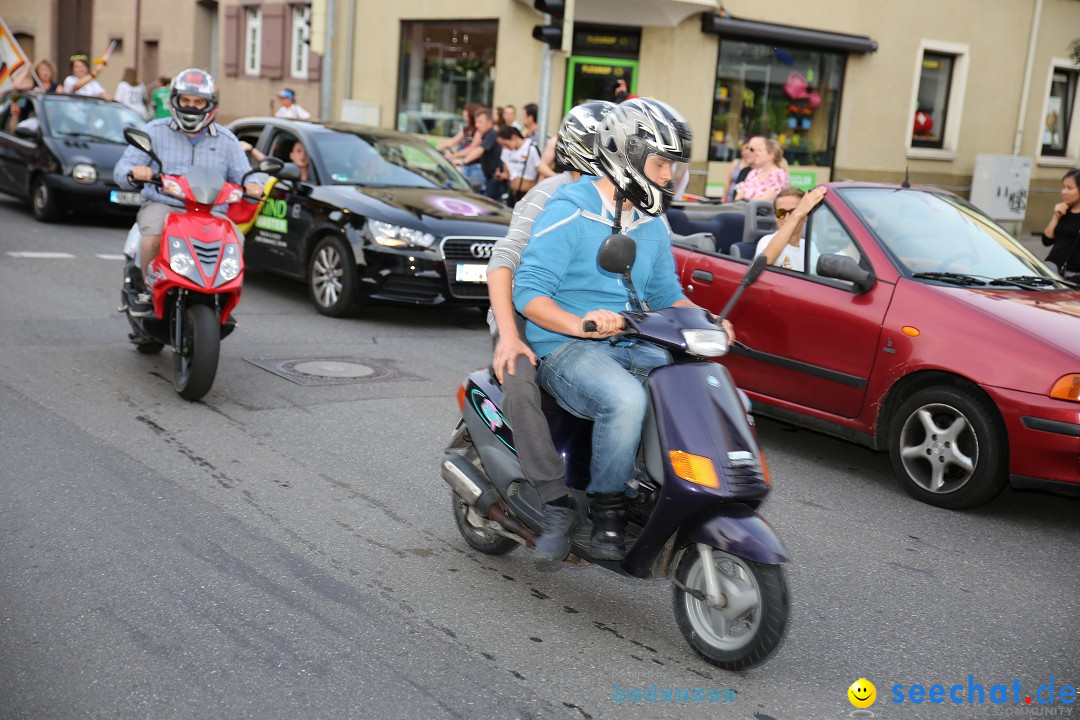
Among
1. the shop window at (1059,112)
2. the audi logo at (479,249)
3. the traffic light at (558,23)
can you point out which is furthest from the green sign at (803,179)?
the audi logo at (479,249)

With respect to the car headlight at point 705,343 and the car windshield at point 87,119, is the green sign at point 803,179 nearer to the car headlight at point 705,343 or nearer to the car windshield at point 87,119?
the car windshield at point 87,119

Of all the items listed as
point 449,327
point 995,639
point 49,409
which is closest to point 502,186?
point 449,327

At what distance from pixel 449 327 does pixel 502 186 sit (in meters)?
5.73

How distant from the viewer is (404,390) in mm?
7715

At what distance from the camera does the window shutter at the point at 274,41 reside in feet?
83.9

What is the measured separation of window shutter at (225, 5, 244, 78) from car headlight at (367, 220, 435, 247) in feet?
62.6

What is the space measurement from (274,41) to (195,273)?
20148 mm

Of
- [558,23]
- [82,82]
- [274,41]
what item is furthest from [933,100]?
[82,82]

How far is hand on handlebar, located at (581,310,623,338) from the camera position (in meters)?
3.84

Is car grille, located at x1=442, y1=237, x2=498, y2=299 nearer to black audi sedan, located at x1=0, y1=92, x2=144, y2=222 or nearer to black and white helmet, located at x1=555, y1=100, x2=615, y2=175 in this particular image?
black and white helmet, located at x1=555, y1=100, x2=615, y2=175

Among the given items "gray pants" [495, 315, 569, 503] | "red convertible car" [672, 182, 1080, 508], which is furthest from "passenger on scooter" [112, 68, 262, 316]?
"gray pants" [495, 315, 569, 503]

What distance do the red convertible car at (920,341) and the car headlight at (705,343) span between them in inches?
75.2

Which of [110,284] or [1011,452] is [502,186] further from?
[1011,452]

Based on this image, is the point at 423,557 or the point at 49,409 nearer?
the point at 423,557
